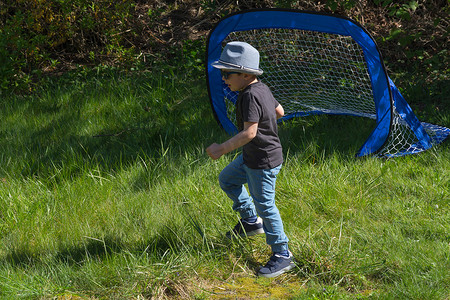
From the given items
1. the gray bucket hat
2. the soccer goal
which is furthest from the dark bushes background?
the gray bucket hat

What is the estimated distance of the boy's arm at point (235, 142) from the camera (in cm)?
309

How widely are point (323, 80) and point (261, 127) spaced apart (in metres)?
2.85

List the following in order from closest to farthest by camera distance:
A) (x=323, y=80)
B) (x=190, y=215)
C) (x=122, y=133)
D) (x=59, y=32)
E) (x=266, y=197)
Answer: (x=266, y=197) → (x=190, y=215) → (x=122, y=133) → (x=323, y=80) → (x=59, y=32)

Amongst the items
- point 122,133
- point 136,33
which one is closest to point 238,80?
point 122,133

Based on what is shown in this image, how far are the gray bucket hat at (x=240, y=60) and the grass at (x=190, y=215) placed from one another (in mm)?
1153

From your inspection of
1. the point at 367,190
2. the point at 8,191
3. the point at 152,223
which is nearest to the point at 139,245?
the point at 152,223

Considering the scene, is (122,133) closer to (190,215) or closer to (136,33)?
(190,215)

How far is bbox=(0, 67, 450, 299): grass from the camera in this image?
3.27m

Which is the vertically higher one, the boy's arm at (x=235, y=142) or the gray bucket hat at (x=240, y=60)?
the gray bucket hat at (x=240, y=60)

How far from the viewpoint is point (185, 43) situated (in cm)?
815

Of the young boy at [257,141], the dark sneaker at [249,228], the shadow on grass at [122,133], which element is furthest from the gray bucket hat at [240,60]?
the shadow on grass at [122,133]

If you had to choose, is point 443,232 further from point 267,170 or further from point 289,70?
point 289,70

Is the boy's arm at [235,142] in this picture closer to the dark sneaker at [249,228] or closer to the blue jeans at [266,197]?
the blue jeans at [266,197]

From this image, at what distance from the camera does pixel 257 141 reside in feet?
10.8
